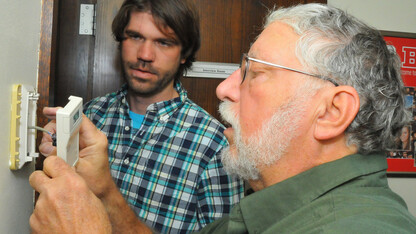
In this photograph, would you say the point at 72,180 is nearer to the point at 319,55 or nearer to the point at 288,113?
the point at 288,113

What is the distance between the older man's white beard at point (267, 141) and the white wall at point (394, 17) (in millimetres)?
1259

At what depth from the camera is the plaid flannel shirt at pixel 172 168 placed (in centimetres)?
130

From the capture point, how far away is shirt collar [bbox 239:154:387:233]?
73cm

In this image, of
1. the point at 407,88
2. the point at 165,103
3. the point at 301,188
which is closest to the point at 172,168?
the point at 165,103

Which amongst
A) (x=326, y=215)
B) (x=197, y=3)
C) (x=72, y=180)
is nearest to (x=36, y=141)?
(x=72, y=180)

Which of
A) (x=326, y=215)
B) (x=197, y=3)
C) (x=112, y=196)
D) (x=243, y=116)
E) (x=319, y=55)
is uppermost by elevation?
(x=197, y=3)

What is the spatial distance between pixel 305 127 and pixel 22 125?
0.61 metres

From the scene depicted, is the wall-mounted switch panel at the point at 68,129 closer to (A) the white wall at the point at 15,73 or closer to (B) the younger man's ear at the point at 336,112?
(A) the white wall at the point at 15,73

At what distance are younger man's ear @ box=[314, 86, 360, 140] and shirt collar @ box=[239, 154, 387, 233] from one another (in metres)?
0.07

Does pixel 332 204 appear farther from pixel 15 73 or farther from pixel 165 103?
pixel 165 103

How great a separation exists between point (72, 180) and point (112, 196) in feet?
1.02

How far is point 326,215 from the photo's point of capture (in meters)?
0.66

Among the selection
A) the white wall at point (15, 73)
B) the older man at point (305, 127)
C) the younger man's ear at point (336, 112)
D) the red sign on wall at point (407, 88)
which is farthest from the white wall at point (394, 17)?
the white wall at point (15, 73)

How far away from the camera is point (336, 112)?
2.68 ft
